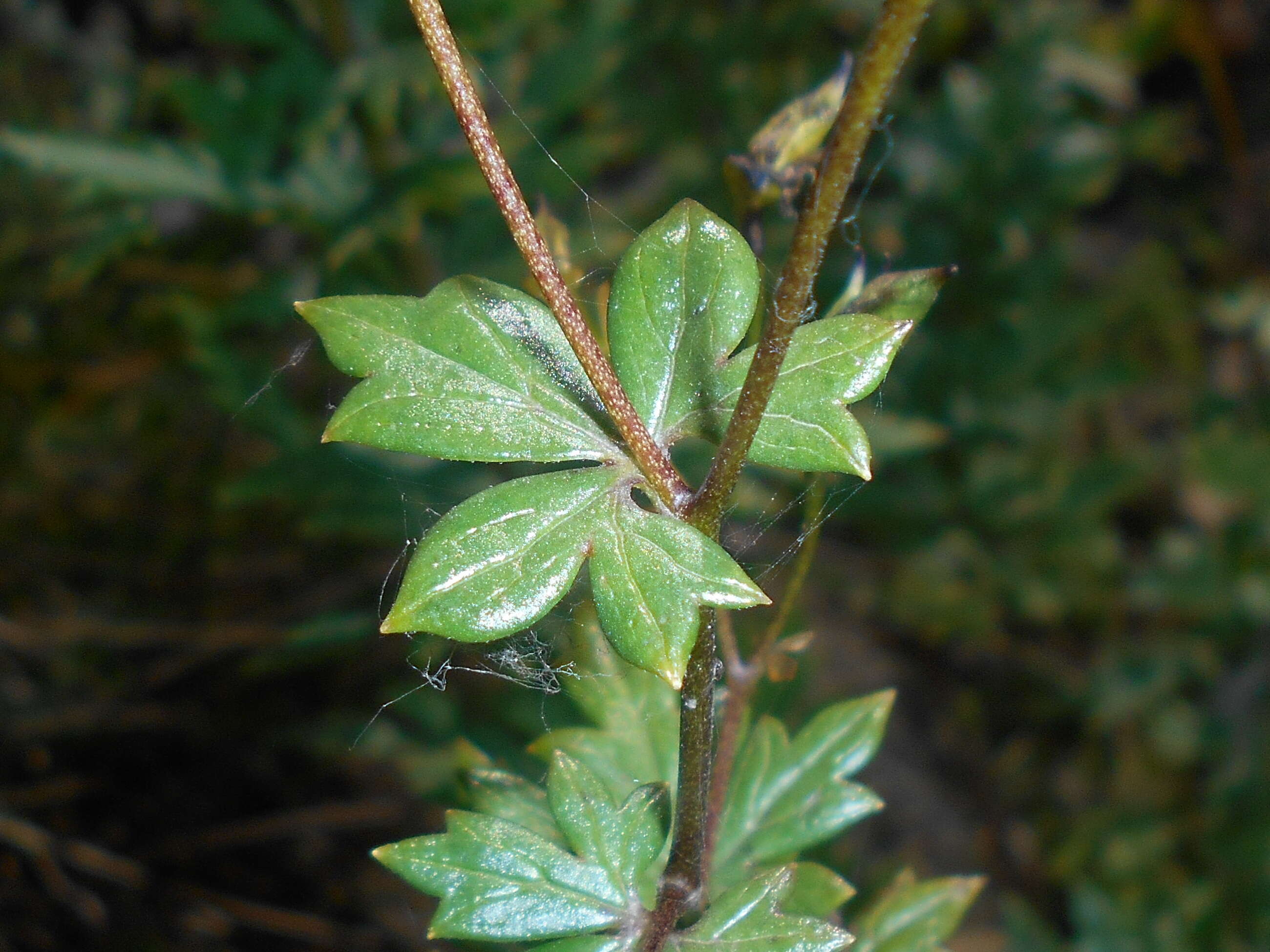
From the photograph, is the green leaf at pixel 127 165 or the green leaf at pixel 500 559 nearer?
the green leaf at pixel 500 559

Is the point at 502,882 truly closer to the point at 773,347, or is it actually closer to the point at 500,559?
the point at 500,559

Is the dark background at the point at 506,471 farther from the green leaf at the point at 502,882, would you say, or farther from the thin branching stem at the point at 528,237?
the thin branching stem at the point at 528,237

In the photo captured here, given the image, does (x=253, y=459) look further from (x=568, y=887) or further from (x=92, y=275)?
(x=568, y=887)

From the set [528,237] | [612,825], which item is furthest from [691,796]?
[528,237]

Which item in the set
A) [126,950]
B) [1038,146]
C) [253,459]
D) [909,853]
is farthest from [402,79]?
[909,853]

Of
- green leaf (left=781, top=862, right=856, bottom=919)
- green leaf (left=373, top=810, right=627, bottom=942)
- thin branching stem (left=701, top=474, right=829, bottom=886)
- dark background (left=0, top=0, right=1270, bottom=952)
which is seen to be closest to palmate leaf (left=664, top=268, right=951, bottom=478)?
thin branching stem (left=701, top=474, right=829, bottom=886)

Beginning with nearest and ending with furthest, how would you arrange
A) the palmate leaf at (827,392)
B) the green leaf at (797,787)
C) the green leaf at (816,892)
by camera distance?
the palmate leaf at (827,392)
the green leaf at (816,892)
the green leaf at (797,787)

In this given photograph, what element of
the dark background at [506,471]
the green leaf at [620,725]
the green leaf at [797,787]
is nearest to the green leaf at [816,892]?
the green leaf at [797,787]
